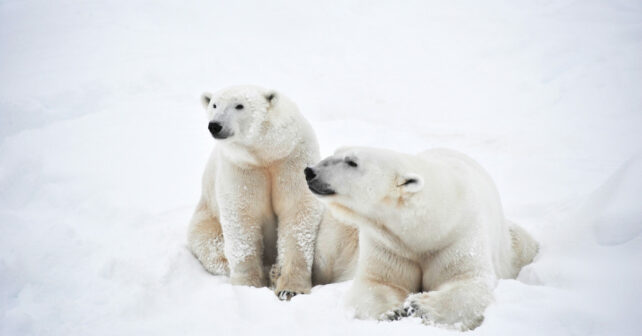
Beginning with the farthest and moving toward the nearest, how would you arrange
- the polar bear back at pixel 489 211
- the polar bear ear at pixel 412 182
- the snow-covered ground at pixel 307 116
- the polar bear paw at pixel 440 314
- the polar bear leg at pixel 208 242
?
the polar bear leg at pixel 208 242 → the polar bear back at pixel 489 211 → the snow-covered ground at pixel 307 116 → the polar bear ear at pixel 412 182 → the polar bear paw at pixel 440 314

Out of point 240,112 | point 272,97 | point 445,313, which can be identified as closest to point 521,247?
point 445,313

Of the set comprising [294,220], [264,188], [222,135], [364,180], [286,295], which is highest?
[364,180]

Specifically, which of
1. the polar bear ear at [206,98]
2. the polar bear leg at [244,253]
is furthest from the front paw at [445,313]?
the polar bear ear at [206,98]

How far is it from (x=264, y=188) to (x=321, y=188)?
1166mm

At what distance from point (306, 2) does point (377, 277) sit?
1214 cm

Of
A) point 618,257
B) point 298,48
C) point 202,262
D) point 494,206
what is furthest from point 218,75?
point 618,257

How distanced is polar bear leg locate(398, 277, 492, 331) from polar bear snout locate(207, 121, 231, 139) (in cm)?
184

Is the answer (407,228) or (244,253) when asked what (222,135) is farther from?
(407,228)

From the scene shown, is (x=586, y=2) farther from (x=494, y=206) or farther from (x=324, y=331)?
(x=324, y=331)

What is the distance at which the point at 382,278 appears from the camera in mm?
3125

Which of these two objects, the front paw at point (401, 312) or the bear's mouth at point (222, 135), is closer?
the front paw at point (401, 312)

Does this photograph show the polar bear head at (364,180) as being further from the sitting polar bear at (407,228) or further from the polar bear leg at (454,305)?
the polar bear leg at (454,305)

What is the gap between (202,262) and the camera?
433 cm

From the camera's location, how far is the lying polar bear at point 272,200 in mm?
3912
